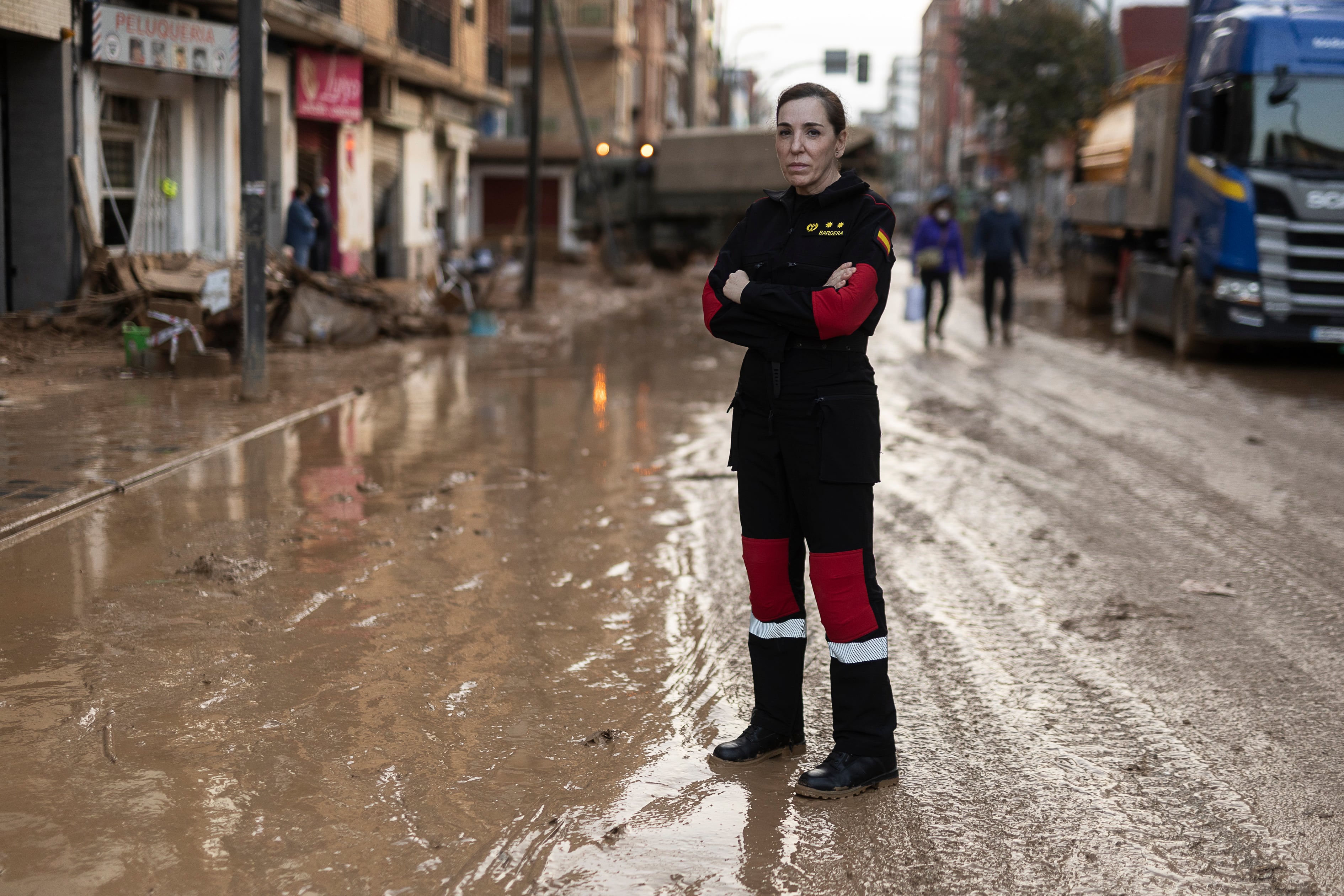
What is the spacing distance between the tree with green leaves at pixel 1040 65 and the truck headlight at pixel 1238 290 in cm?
2434

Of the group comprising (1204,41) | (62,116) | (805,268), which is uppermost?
(1204,41)

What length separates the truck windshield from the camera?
15.7 m

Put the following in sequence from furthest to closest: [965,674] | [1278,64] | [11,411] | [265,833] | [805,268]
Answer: [1278,64] < [11,411] < [965,674] < [805,268] < [265,833]

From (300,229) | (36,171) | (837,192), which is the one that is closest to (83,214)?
(36,171)

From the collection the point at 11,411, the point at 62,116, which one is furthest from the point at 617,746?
the point at 62,116

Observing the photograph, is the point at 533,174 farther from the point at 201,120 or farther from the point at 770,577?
the point at 770,577

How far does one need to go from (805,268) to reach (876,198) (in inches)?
11.9

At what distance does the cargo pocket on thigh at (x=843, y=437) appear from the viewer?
397cm

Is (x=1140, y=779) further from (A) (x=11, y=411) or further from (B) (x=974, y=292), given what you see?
(B) (x=974, y=292)

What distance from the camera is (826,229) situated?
4.04 meters

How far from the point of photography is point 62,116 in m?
16.0

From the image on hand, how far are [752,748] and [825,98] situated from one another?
186 cm

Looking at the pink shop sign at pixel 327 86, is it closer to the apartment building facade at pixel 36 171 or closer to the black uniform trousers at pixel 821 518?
the apartment building facade at pixel 36 171

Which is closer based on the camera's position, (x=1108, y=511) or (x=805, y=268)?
(x=805, y=268)
